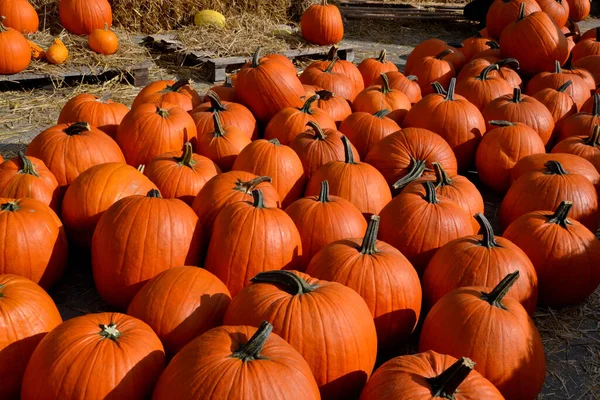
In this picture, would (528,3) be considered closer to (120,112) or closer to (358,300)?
(120,112)

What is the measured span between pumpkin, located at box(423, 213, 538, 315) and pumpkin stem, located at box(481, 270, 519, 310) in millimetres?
350

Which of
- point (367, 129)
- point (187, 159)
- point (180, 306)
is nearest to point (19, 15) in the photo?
point (187, 159)

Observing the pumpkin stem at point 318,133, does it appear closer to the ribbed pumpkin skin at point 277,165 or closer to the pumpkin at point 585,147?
the ribbed pumpkin skin at point 277,165

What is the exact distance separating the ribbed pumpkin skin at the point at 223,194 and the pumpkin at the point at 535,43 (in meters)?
4.05

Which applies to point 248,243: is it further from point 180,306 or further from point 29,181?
point 29,181

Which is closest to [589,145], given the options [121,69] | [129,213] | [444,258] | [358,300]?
[444,258]

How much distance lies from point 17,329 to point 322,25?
7.32 m

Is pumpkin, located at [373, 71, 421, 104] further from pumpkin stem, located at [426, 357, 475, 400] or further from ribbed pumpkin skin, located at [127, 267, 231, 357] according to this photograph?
pumpkin stem, located at [426, 357, 475, 400]

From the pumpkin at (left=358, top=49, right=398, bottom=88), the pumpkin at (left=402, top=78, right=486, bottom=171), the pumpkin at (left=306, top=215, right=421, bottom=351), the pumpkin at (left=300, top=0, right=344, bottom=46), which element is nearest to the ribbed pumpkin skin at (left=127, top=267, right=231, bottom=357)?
the pumpkin at (left=306, top=215, right=421, bottom=351)

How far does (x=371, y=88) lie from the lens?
5.49 metres

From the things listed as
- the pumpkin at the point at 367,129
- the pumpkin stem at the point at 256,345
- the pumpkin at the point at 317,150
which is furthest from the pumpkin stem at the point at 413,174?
the pumpkin stem at the point at 256,345

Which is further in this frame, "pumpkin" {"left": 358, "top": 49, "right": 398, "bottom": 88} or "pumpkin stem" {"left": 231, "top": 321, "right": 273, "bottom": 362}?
"pumpkin" {"left": 358, "top": 49, "right": 398, "bottom": 88}

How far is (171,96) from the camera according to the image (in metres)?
5.02

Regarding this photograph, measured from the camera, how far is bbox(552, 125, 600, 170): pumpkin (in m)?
4.53
